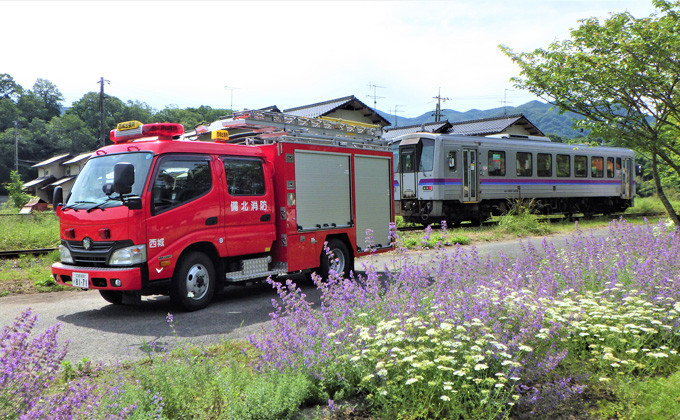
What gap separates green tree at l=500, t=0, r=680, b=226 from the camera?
828 centimetres

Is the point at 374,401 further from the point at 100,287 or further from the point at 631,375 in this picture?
the point at 100,287

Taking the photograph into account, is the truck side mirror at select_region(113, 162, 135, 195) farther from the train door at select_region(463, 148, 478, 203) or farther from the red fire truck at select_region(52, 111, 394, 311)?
the train door at select_region(463, 148, 478, 203)

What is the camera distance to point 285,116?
28.4 feet

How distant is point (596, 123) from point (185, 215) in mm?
7070

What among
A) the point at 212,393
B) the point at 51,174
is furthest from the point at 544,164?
the point at 51,174

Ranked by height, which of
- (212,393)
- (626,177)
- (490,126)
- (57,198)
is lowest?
(212,393)

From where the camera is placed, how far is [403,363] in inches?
129

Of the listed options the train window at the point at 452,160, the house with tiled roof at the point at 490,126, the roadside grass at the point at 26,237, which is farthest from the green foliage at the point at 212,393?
the house with tiled roof at the point at 490,126

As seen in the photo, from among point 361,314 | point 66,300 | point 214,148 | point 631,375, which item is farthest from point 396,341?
point 66,300

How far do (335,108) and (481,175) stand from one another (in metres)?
13.4

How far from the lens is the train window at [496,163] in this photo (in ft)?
68.2

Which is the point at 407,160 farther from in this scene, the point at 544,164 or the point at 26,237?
the point at 26,237

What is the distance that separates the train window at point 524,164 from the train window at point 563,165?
7.77ft

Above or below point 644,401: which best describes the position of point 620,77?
above
